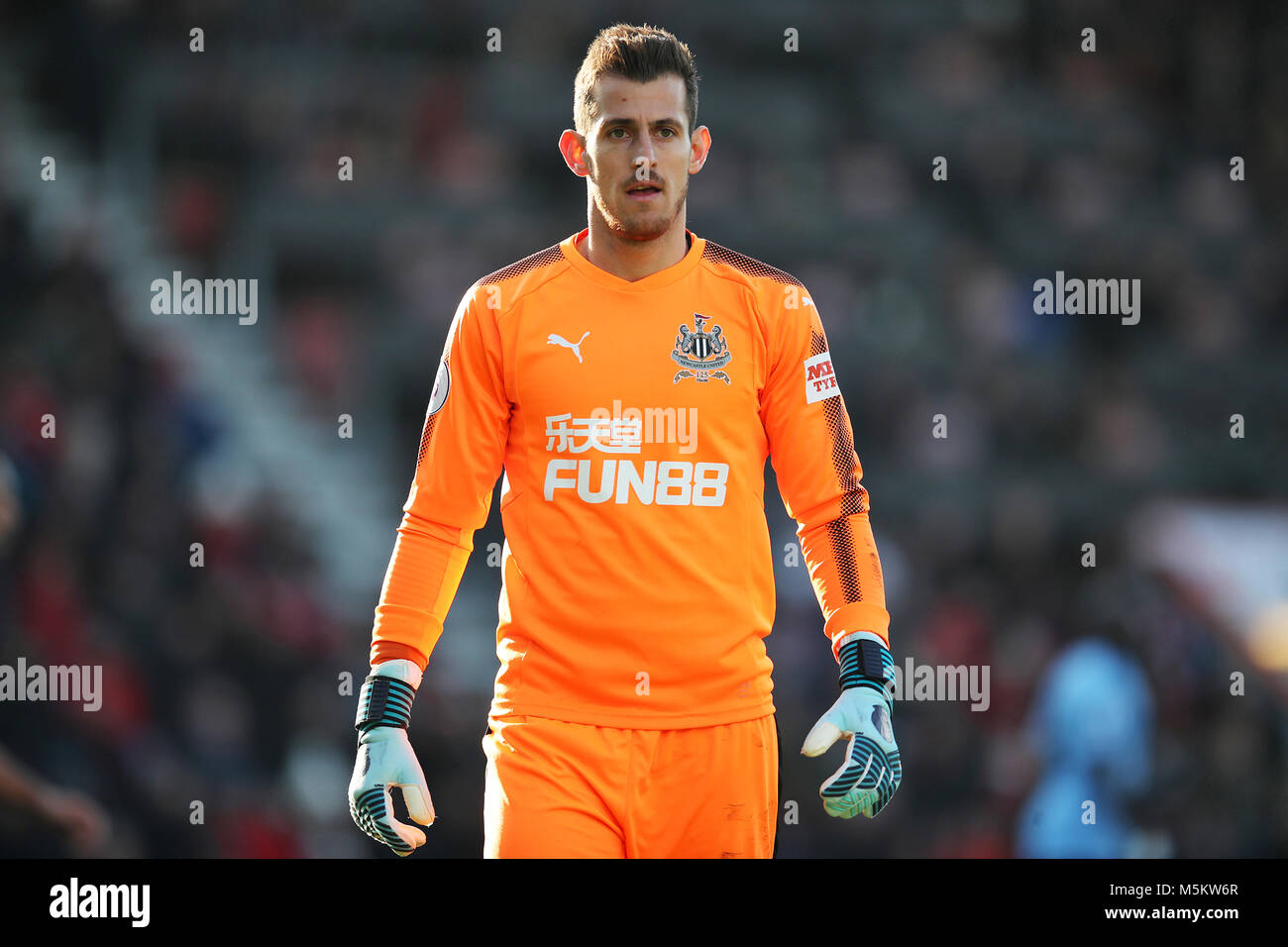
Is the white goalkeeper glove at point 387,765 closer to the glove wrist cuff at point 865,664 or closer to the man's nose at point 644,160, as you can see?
the glove wrist cuff at point 865,664

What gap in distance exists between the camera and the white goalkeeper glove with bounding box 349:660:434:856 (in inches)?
122

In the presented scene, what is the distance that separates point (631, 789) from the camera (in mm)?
3131

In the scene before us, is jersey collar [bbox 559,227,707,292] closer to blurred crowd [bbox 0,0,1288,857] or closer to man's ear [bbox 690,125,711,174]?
man's ear [bbox 690,125,711,174]

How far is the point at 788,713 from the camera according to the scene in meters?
7.13

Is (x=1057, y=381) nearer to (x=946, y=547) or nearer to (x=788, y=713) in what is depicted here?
(x=946, y=547)

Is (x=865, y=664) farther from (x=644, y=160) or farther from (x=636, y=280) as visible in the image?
(x=644, y=160)

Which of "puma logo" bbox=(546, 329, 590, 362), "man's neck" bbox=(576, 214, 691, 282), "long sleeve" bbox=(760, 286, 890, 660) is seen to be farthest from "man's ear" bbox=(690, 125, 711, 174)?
"puma logo" bbox=(546, 329, 590, 362)

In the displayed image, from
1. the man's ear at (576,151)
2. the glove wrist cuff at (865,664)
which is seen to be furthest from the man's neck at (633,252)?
the glove wrist cuff at (865,664)

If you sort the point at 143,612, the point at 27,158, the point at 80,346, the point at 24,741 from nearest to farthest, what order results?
1. the point at 24,741
2. the point at 143,612
3. the point at 80,346
4. the point at 27,158

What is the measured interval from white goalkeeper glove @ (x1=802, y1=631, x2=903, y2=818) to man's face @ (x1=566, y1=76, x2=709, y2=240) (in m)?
1.02

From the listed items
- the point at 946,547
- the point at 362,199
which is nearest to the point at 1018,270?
the point at 946,547

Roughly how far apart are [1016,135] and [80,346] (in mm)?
5300

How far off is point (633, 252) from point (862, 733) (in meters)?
1.15

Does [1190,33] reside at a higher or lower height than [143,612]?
higher
